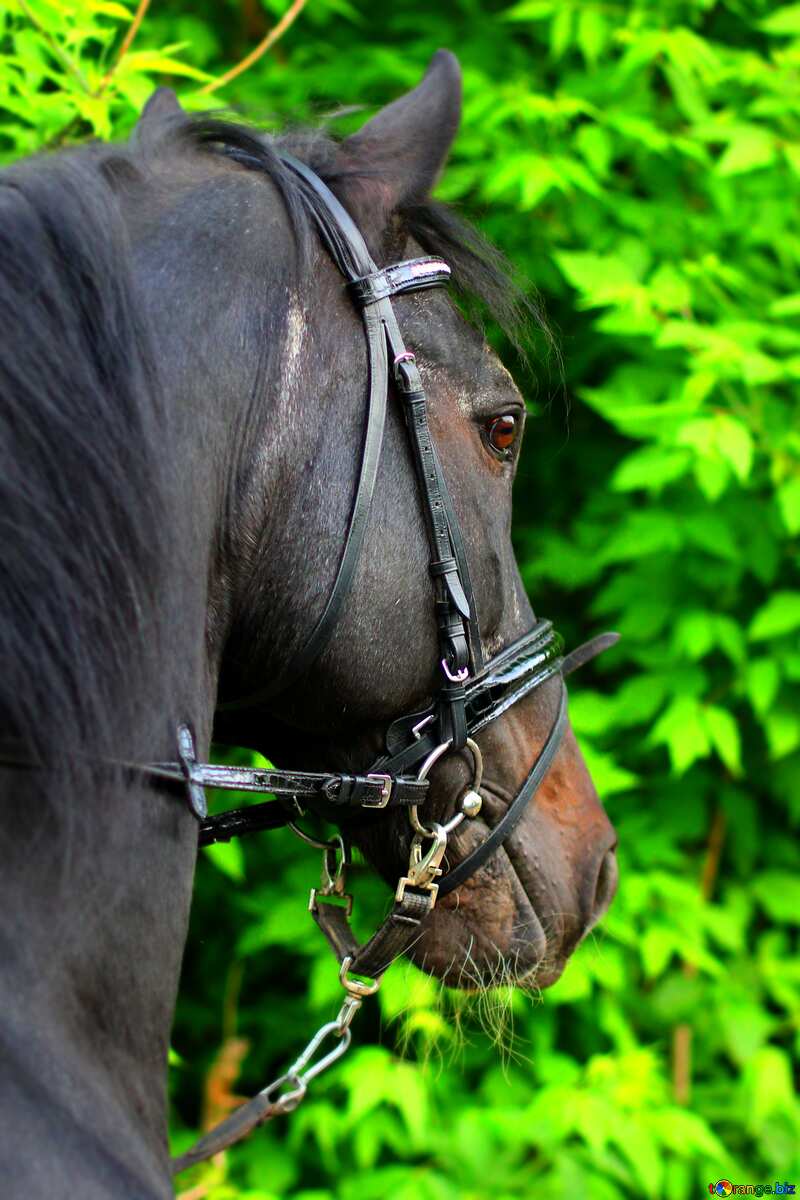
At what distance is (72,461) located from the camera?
1.24 metres

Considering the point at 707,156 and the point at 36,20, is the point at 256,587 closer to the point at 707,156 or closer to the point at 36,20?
the point at 36,20

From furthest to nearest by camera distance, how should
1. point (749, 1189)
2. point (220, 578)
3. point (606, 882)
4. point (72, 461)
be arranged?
point (749, 1189), point (606, 882), point (220, 578), point (72, 461)

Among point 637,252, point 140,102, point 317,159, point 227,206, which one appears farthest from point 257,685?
point 637,252

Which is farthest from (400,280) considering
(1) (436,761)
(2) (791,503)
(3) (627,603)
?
(3) (627,603)

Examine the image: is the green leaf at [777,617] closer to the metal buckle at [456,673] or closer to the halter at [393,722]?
the halter at [393,722]

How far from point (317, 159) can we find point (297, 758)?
87cm

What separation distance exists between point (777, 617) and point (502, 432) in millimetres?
1740

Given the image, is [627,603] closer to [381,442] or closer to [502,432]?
[502,432]

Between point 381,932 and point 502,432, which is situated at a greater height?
point 502,432

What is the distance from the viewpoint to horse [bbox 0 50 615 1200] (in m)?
1.22

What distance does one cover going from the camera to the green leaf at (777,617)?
126 inches

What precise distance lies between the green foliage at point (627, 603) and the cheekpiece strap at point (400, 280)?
38.2 inches

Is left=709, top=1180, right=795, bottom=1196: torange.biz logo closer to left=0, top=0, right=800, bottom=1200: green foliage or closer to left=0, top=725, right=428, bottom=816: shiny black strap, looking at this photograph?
left=0, top=0, right=800, bottom=1200: green foliage

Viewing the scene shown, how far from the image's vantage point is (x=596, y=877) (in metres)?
1.90
